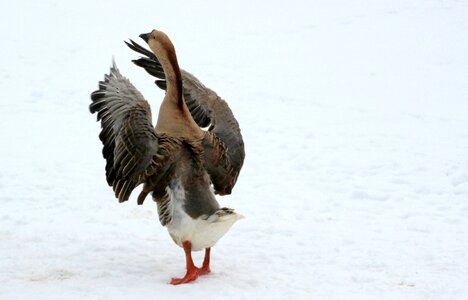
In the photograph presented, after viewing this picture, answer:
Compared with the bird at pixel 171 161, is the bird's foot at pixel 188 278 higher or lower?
lower

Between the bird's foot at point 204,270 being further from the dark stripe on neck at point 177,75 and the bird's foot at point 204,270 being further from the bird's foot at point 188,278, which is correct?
the dark stripe on neck at point 177,75

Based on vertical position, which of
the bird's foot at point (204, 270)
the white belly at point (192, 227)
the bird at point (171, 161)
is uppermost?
the bird at point (171, 161)

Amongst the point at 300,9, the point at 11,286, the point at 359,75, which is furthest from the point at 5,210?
the point at 300,9

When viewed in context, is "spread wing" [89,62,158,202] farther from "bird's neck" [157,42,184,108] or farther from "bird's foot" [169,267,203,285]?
"bird's foot" [169,267,203,285]

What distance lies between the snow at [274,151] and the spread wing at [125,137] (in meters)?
0.83

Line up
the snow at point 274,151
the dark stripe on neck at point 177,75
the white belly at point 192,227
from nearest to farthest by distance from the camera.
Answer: the white belly at point 192,227, the dark stripe on neck at point 177,75, the snow at point 274,151

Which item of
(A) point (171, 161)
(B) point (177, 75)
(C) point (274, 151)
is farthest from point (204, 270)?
(C) point (274, 151)

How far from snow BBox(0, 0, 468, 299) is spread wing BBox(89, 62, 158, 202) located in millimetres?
829

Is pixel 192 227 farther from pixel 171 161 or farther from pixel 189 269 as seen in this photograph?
pixel 171 161

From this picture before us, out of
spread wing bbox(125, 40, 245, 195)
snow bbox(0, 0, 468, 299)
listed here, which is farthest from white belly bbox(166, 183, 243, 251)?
spread wing bbox(125, 40, 245, 195)

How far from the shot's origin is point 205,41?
17.5 metres

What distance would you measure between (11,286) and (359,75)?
10.9 m

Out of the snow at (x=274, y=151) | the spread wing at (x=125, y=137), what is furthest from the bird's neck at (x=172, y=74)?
the snow at (x=274, y=151)

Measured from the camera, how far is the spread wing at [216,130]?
6348 mm
